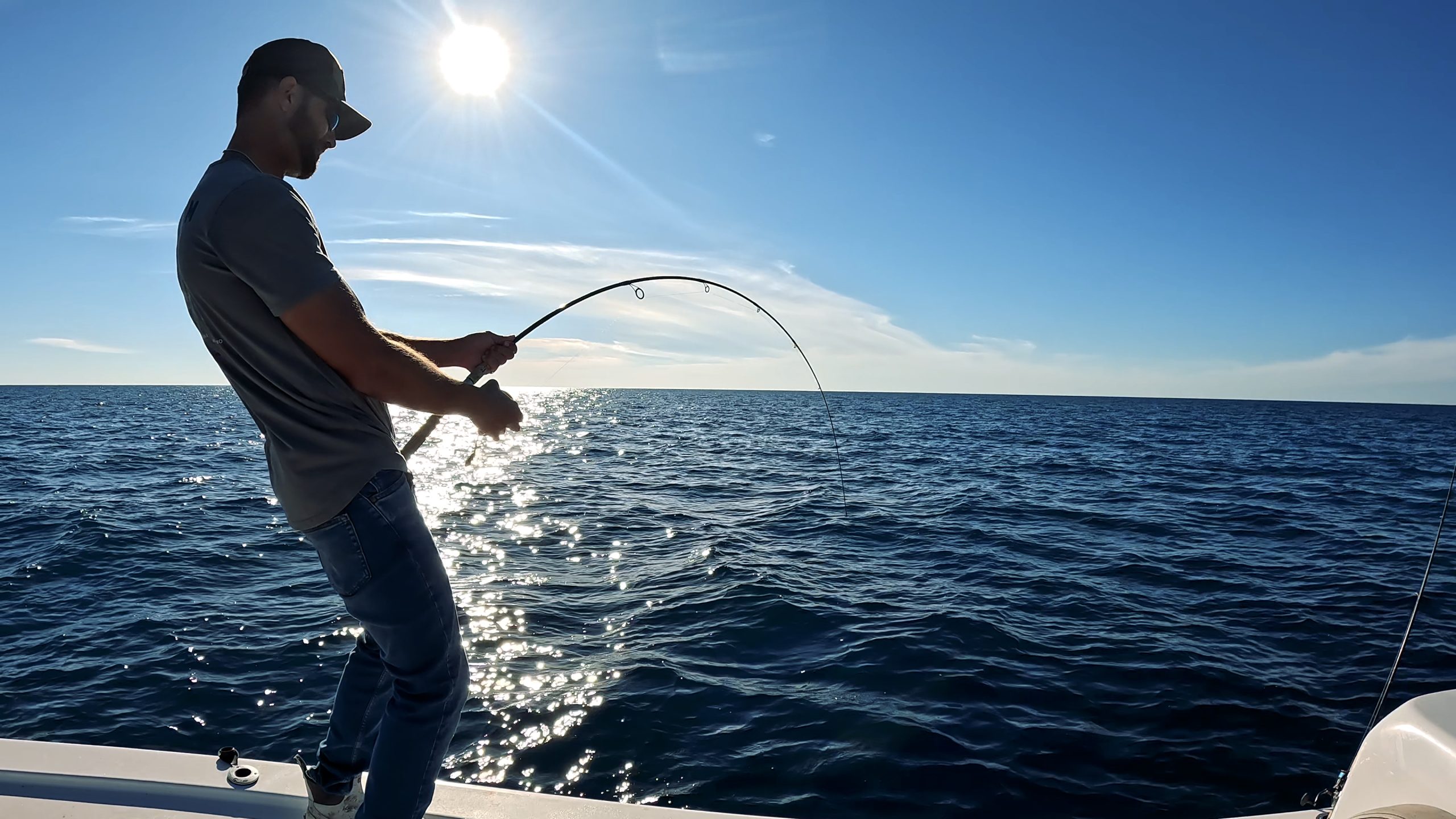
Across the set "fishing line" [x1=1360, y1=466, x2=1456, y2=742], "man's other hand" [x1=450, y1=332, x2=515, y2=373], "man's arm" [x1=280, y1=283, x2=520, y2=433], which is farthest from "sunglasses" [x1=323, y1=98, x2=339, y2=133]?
"fishing line" [x1=1360, y1=466, x2=1456, y2=742]

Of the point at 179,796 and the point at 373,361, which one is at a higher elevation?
the point at 373,361

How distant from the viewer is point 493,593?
6.95 m

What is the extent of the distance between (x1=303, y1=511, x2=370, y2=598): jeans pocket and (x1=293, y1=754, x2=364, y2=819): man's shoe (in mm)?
766

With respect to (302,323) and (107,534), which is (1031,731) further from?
(107,534)

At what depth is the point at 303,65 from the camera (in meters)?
1.69

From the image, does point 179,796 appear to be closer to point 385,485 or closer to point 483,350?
point 385,485

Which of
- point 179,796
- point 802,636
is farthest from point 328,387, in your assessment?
point 802,636

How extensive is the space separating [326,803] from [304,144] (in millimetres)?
1715

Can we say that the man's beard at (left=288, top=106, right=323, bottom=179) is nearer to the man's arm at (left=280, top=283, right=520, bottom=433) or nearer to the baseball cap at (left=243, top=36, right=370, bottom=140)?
the baseball cap at (left=243, top=36, right=370, bottom=140)

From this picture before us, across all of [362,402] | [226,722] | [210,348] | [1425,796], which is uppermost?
[210,348]

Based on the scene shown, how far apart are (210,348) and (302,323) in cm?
35

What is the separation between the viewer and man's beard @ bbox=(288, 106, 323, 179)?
1.72 m

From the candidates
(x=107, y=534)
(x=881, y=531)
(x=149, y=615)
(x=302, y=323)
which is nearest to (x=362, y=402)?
(x=302, y=323)

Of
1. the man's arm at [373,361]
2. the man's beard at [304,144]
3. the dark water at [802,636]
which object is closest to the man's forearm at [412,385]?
the man's arm at [373,361]
